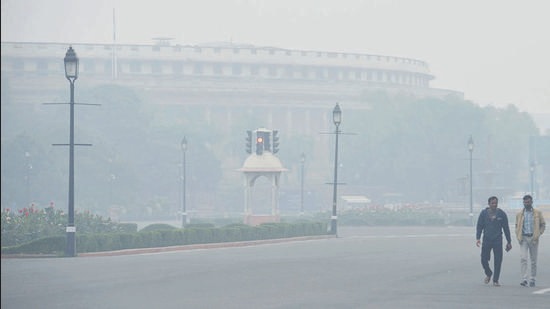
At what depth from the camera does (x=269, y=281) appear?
23.3 metres

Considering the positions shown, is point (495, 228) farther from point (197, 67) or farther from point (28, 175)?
point (197, 67)

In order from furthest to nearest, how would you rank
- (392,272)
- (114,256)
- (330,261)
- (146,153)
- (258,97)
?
(258,97) → (146,153) → (114,256) → (330,261) → (392,272)

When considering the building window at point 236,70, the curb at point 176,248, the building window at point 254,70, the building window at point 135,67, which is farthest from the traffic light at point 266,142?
the building window at point 254,70

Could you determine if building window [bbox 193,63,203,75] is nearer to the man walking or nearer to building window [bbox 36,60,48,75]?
building window [bbox 36,60,48,75]

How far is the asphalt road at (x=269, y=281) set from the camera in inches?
714

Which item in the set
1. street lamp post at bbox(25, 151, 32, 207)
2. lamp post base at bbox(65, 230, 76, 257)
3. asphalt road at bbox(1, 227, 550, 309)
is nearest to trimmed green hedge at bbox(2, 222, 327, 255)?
lamp post base at bbox(65, 230, 76, 257)

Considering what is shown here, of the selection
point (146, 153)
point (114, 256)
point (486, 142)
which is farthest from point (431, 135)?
point (114, 256)

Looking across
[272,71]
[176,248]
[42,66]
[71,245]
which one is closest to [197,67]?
[272,71]

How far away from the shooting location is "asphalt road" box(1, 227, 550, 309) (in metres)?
18.1

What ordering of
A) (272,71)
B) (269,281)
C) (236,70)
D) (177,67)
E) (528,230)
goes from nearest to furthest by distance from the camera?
(528,230) → (269,281) → (177,67) → (236,70) → (272,71)

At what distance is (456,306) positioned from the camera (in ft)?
57.1

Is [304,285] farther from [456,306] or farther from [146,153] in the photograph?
[146,153]

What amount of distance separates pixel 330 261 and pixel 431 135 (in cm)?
10083

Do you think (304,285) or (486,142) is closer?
(304,285)
